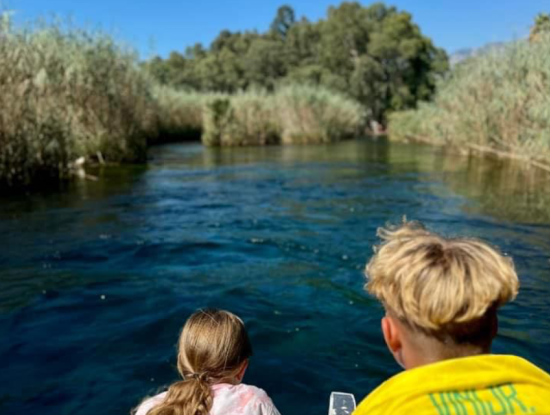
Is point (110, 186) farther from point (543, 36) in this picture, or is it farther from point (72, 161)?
point (543, 36)

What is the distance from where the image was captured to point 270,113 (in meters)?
35.6

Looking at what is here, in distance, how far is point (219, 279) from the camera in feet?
23.2

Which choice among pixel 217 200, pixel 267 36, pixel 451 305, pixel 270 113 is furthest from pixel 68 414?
pixel 267 36

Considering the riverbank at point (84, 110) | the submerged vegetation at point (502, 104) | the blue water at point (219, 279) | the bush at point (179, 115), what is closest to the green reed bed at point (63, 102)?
the riverbank at point (84, 110)

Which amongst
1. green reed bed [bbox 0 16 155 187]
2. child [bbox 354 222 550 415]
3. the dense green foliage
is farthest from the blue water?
the dense green foliage

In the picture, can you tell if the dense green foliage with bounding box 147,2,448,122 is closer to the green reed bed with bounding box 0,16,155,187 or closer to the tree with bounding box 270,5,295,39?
the tree with bounding box 270,5,295,39

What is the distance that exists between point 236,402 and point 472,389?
121 centimetres

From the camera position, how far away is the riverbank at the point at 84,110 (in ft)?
43.4

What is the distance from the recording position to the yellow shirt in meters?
1.38

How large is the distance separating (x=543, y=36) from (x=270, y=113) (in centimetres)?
2058

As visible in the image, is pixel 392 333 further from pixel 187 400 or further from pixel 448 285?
pixel 187 400

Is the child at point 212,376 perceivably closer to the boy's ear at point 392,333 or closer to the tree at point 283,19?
the boy's ear at point 392,333

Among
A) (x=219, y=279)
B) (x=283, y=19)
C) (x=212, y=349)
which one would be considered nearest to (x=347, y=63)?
(x=283, y=19)

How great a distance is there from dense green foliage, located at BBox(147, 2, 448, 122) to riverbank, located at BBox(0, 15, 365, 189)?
2430 cm
